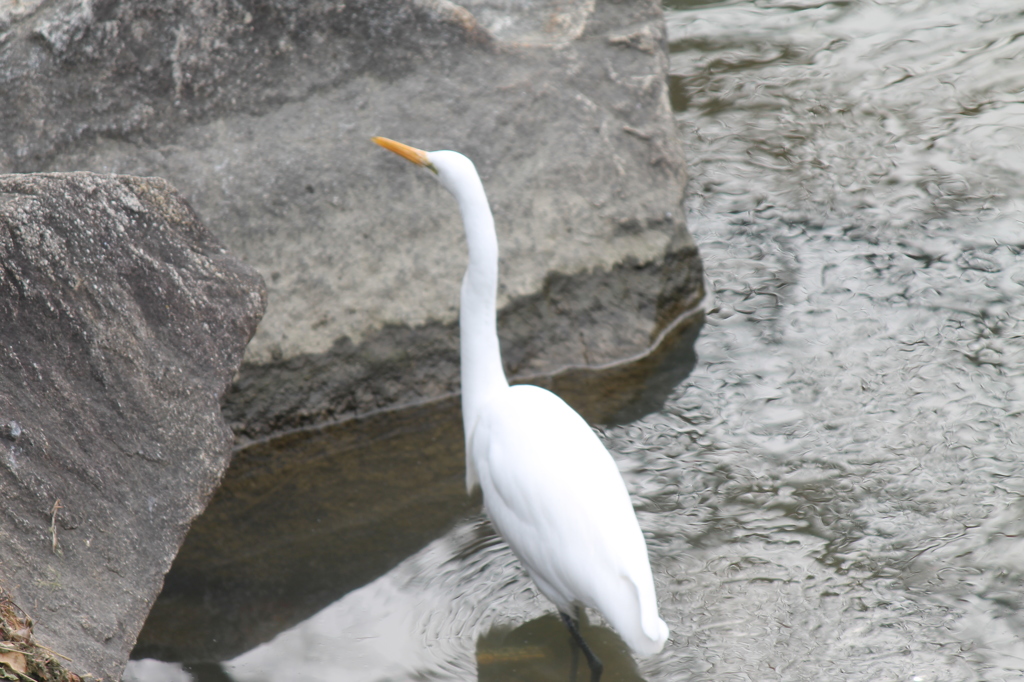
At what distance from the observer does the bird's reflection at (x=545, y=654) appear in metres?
2.49

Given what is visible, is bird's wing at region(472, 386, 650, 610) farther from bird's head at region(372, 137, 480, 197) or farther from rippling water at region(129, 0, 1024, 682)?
bird's head at region(372, 137, 480, 197)

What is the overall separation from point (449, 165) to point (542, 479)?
2.70 feet

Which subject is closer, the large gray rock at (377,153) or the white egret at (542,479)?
the white egret at (542,479)

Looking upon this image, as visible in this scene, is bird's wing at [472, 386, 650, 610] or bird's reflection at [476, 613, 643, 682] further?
bird's reflection at [476, 613, 643, 682]

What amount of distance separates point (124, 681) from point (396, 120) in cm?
196

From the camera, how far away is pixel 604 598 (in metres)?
2.25

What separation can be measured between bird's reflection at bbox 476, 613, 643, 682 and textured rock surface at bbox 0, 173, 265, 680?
34.4 inches

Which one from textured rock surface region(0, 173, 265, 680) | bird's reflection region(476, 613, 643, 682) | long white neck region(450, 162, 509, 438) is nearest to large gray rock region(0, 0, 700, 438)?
long white neck region(450, 162, 509, 438)

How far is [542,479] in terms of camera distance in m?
2.49

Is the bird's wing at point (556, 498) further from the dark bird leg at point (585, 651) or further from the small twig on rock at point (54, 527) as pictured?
the small twig on rock at point (54, 527)

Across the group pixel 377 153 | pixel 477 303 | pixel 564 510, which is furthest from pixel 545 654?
pixel 377 153

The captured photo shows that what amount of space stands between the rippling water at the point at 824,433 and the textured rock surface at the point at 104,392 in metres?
0.70

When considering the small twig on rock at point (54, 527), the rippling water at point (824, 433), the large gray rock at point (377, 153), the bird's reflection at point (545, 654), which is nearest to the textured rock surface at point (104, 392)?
the small twig on rock at point (54, 527)

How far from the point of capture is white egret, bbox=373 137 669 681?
228cm
